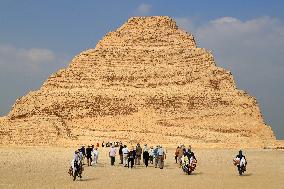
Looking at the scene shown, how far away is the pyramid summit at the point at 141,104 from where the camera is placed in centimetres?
5609

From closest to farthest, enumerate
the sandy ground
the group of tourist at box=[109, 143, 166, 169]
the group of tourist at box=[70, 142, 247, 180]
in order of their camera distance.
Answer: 1. the sandy ground
2. the group of tourist at box=[70, 142, 247, 180]
3. the group of tourist at box=[109, 143, 166, 169]

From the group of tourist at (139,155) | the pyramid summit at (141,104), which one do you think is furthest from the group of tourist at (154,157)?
the pyramid summit at (141,104)

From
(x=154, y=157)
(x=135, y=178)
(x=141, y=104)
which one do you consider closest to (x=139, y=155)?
(x=154, y=157)

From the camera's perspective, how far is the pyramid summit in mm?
56094

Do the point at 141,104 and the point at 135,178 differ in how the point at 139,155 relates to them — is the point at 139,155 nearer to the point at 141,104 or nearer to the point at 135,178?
the point at 135,178

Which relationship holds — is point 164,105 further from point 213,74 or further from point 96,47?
point 96,47

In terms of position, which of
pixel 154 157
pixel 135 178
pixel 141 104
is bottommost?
pixel 135 178

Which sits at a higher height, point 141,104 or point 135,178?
point 141,104

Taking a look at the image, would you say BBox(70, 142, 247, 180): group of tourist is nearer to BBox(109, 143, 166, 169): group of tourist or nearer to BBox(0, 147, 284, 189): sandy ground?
BBox(109, 143, 166, 169): group of tourist

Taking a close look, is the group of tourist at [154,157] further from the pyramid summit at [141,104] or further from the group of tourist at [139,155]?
the pyramid summit at [141,104]

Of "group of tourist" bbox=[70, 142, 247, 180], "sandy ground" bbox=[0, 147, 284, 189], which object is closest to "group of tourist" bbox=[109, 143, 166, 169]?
"group of tourist" bbox=[70, 142, 247, 180]

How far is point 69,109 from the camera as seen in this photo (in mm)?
61562

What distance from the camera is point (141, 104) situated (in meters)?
62.1

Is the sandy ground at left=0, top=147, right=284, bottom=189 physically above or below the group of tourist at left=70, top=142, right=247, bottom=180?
below
